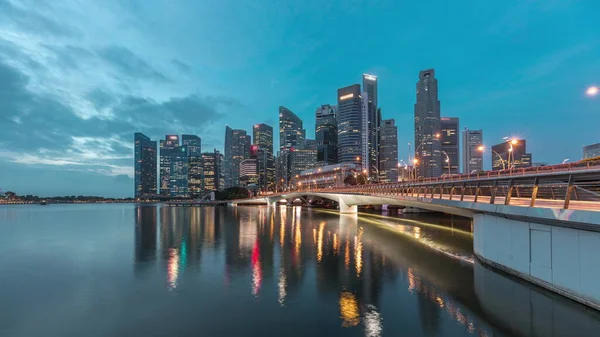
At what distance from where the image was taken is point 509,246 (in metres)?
22.7

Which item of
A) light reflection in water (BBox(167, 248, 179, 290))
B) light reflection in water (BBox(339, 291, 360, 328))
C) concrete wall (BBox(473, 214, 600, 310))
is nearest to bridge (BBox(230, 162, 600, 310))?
concrete wall (BBox(473, 214, 600, 310))

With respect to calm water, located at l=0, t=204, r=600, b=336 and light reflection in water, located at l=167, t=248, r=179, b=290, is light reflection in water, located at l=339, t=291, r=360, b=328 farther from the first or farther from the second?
light reflection in water, located at l=167, t=248, r=179, b=290

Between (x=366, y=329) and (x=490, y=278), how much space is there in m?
12.5

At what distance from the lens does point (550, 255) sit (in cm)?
1802

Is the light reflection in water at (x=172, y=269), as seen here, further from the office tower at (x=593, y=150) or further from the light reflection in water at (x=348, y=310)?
the office tower at (x=593, y=150)

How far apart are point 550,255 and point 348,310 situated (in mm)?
11044

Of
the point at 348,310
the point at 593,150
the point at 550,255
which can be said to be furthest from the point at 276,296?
the point at 593,150

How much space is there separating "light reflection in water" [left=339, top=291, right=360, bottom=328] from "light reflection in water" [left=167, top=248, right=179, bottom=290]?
11.6 m

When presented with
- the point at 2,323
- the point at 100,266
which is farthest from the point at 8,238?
the point at 2,323

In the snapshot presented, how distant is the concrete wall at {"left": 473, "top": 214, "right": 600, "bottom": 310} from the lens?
15.4 meters

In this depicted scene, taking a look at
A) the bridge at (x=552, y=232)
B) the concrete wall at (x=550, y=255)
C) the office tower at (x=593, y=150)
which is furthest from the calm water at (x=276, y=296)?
the office tower at (x=593, y=150)

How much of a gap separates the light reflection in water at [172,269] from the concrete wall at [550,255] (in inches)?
885

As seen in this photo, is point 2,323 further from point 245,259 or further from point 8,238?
point 8,238

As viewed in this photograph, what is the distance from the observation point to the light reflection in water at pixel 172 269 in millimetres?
24297
